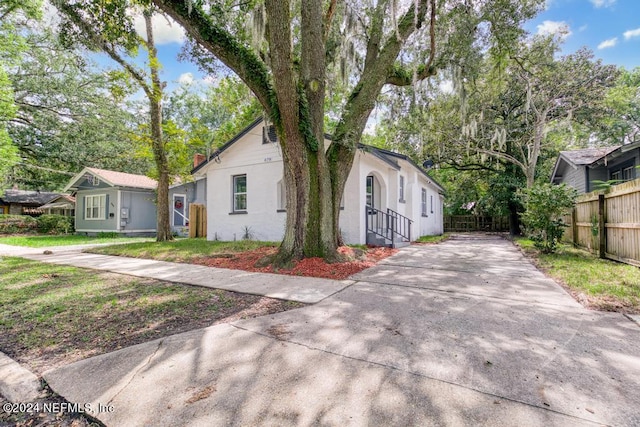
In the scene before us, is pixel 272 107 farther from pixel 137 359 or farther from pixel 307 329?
pixel 137 359

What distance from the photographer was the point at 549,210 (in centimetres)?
777

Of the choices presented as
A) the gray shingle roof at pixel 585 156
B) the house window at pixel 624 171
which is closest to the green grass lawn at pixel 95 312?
the gray shingle roof at pixel 585 156

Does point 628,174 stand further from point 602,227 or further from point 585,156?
point 602,227

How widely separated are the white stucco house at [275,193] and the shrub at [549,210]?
4.09 metres

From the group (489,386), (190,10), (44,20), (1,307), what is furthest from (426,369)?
(44,20)

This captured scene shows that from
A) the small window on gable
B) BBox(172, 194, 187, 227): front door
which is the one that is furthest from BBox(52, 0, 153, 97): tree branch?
BBox(172, 194, 187, 227): front door

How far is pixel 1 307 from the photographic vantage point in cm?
401

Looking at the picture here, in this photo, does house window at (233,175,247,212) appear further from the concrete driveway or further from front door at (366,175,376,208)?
the concrete driveway

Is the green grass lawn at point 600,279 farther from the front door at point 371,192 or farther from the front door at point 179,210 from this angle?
the front door at point 179,210

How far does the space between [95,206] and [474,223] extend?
27787 mm

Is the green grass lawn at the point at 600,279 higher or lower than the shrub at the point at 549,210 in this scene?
lower

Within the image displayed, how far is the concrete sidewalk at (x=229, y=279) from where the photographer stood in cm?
460

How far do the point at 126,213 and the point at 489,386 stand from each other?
19.8 metres

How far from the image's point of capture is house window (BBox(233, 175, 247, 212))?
1228 centimetres
